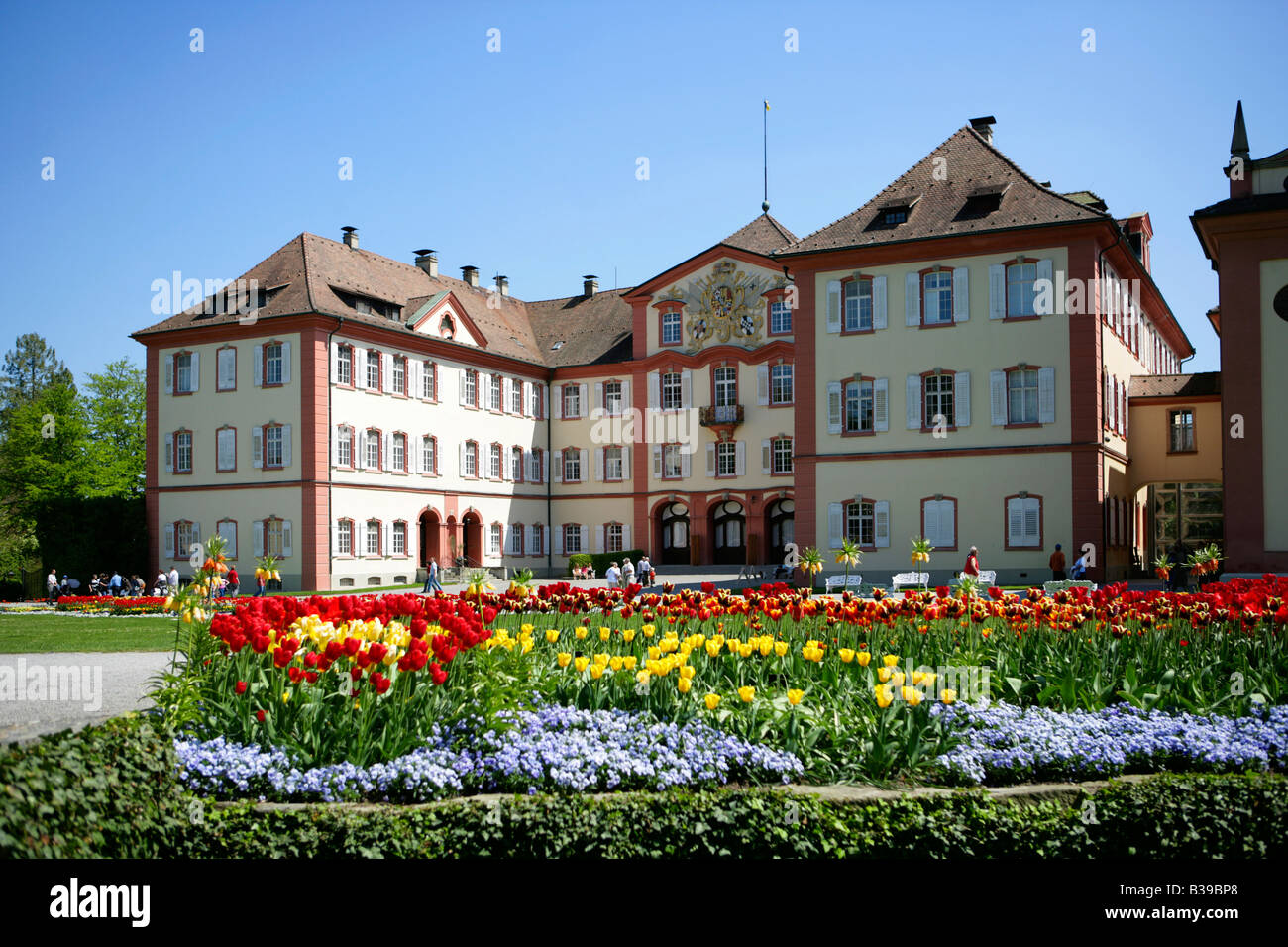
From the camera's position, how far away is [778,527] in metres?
45.1

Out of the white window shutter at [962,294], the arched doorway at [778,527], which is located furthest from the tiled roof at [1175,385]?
the arched doorway at [778,527]

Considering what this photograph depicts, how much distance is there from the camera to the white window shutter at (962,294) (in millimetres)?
32625

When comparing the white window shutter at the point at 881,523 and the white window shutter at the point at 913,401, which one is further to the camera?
the white window shutter at the point at 881,523

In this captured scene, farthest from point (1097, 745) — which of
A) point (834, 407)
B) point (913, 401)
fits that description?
point (834, 407)

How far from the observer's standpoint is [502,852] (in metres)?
5.07

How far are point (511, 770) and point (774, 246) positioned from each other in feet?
134

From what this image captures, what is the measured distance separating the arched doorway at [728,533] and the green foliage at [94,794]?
4132cm

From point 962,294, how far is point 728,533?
16832 millimetres

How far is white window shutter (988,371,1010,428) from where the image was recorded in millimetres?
32281

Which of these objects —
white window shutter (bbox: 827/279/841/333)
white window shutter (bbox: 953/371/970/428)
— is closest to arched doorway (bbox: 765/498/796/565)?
white window shutter (bbox: 827/279/841/333)

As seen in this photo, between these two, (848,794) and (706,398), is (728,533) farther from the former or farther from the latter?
(848,794)

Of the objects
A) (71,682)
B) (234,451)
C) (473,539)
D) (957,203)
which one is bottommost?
(71,682)

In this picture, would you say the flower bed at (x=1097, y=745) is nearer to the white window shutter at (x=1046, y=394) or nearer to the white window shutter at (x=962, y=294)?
the white window shutter at (x=1046, y=394)
